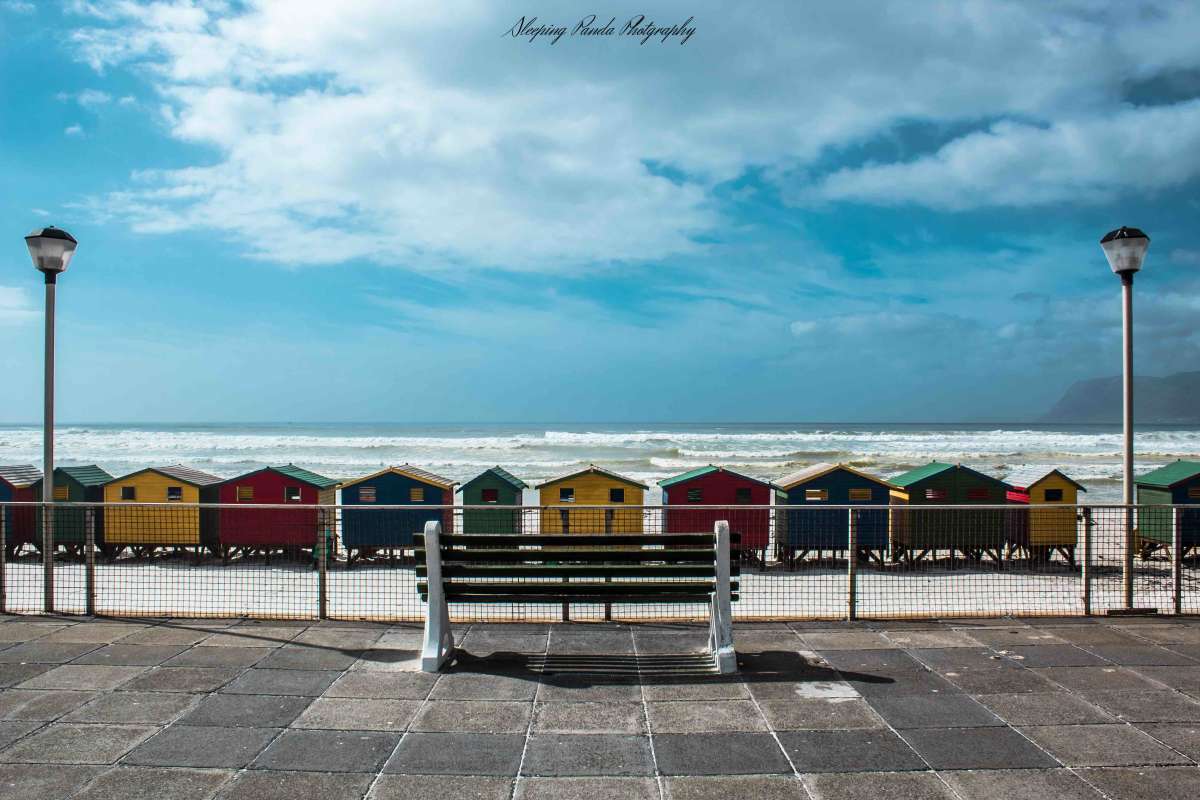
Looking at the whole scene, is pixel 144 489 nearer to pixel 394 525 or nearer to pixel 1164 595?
pixel 394 525

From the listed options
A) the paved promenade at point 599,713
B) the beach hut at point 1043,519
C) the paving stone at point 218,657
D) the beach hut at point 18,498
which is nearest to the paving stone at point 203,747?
the paved promenade at point 599,713

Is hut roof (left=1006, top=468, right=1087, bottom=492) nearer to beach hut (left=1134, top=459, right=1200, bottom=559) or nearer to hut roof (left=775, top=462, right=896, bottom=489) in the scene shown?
beach hut (left=1134, top=459, right=1200, bottom=559)

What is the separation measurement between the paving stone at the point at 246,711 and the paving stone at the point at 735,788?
2280mm

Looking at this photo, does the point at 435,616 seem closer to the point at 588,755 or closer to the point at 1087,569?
the point at 588,755

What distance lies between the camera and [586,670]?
5633mm

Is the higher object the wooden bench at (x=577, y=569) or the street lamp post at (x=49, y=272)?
the street lamp post at (x=49, y=272)

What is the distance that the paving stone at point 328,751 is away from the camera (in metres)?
4.10

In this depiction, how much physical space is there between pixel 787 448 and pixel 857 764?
63.1 m

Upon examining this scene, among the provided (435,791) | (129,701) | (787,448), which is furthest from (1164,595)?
(787,448)

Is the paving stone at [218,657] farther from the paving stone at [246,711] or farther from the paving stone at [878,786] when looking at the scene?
the paving stone at [878,786]

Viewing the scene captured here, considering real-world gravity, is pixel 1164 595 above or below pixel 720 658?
below

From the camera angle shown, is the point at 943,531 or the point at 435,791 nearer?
the point at 435,791

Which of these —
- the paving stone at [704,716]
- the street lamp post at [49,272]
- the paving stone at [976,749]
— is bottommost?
the paving stone at [704,716]

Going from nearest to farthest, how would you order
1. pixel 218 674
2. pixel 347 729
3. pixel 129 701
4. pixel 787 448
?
pixel 347 729
pixel 129 701
pixel 218 674
pixel 787 448
